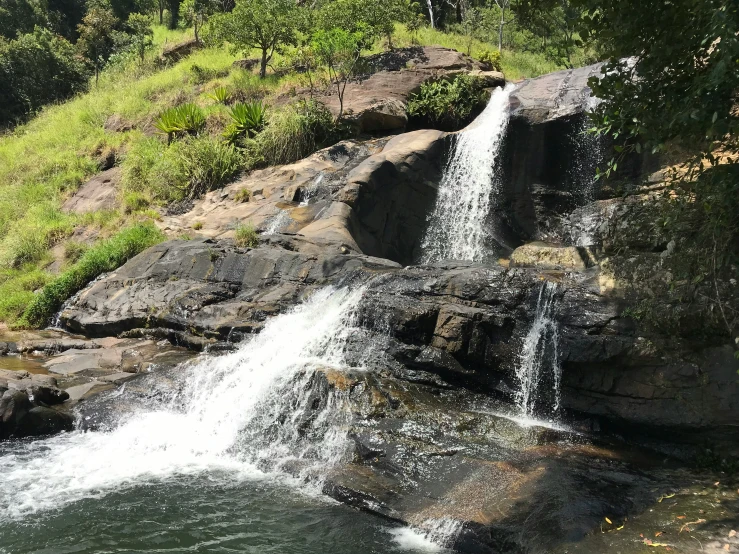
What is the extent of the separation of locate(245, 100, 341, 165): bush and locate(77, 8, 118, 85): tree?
18.7 metres

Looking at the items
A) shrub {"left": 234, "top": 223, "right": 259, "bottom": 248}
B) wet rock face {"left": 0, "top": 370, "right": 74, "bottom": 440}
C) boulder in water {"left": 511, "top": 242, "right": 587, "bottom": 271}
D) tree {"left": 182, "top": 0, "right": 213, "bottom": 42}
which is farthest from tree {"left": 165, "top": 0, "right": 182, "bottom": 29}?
wet rock face {"left": 0, "top": 370, "right": 74, "bottom": 440}

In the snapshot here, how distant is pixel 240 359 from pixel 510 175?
943 cm

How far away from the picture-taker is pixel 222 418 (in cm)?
838

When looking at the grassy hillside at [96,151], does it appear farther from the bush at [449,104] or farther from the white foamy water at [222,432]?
the white foamy water at [222,432]

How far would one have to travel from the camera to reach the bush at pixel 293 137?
17094 millimetres

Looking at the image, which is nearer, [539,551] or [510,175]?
[539,551]

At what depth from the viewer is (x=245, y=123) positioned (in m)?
18.0

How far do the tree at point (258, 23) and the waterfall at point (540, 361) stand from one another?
17.0 m

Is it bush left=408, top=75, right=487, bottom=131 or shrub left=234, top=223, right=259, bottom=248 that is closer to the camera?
shrub left=234, top=223, right=259, bottom=248

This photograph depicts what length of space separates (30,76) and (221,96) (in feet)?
46.3

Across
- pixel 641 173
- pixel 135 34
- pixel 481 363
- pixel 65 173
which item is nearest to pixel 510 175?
pixel 641 173

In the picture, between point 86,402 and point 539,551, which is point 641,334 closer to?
point 539,551

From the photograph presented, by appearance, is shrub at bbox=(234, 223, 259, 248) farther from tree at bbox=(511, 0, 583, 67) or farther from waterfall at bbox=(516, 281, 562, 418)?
tree at bbox=(511, 0, 583, 67)

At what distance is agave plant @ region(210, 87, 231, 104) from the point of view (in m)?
21.7
